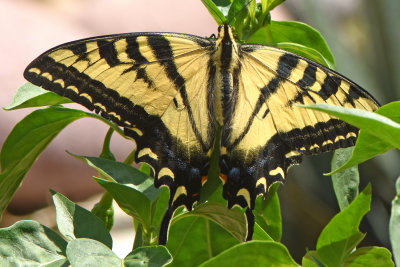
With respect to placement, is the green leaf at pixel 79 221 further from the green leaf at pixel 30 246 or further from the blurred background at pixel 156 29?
the blurred background at pixel 156 29

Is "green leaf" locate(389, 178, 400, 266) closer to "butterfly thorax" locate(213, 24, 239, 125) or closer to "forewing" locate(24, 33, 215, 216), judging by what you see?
"forewing" locate(24, 33, 215, 216)

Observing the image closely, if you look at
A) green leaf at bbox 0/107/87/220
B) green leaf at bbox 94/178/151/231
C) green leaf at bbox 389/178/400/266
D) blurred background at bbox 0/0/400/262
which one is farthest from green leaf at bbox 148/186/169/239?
blurred background at bbox 0/0/400/262

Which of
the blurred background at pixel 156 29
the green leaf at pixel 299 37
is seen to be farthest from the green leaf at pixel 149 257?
the blurred background at pixel 156 29

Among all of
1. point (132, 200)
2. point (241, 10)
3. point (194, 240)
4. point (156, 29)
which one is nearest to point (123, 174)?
point (132, 200)

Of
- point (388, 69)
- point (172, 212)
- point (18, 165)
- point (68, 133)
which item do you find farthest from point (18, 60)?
point (172, 212)

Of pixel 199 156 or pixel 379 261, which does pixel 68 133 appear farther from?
pixel 379 261

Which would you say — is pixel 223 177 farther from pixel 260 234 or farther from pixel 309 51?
pixel 309 51
